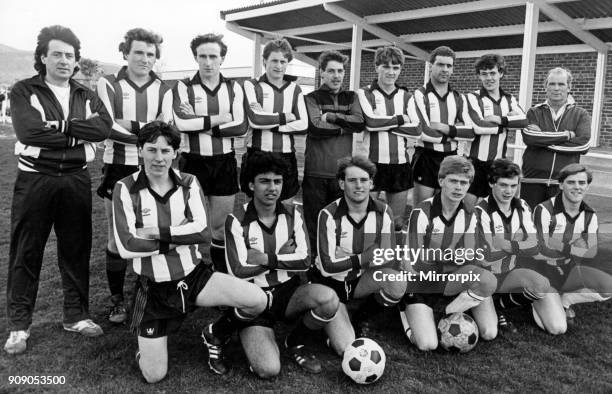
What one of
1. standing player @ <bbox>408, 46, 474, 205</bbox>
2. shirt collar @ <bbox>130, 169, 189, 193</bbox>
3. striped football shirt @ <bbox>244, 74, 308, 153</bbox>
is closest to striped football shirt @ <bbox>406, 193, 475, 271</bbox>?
standing player @ <bbox>408, 46, 474, 205</bbox>

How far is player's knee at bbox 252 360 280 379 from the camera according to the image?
305 centimetres

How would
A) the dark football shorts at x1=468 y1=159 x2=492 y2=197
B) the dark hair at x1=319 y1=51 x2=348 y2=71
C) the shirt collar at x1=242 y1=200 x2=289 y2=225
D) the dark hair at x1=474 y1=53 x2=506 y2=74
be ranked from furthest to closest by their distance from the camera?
the dark football shorts at x1=468 y1=159 x2=492 y2=197, the dark hair at x1=474 y1=53 x2=506 y2=74, the dark hair at x1=319 y1=51 x2=348 y2=71, the shirt collar at x1=242 y1=200 x2=289 y2=225

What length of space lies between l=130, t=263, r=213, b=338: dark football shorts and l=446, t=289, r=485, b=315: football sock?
165 centimetres

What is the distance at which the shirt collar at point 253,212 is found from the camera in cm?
337

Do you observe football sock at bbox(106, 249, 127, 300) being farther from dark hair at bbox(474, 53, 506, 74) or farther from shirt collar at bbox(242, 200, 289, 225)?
dark hair at bbox(474, 53, 506, 74)

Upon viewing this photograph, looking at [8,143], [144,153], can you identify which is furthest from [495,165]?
[8,143]

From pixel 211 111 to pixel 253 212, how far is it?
1036 mm

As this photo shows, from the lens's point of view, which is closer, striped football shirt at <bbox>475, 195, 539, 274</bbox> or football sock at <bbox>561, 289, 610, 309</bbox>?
striped football shirt at <bbox>475, 195, 539, 274</bbox>

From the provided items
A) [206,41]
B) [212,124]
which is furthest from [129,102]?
[206,41]

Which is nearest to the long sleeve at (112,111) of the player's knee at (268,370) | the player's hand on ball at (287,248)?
the player's hand on ball at (287,248)

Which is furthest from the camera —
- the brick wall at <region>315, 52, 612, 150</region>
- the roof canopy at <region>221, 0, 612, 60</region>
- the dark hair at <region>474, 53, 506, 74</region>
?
the brick wall at <region>315, 52, 612, 150</region>

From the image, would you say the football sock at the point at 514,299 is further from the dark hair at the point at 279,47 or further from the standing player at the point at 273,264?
the dark hair at the point at 279,47

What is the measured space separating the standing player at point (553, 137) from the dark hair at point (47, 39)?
12.0 feet

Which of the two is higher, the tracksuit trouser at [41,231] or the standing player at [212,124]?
the standing player at [212,124]
